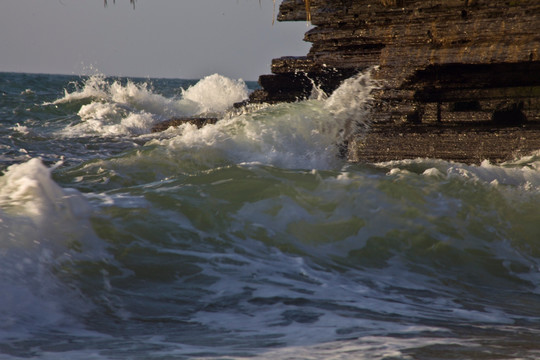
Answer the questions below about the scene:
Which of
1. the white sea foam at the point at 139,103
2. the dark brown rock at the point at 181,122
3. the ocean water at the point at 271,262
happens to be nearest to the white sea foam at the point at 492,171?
the ocean water at the point at 271,262

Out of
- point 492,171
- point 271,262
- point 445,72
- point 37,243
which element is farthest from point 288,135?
point 37,243

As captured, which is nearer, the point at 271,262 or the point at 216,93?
the point at 271,262

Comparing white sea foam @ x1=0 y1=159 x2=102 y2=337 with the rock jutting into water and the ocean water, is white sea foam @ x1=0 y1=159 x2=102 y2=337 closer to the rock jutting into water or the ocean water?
the ocean water

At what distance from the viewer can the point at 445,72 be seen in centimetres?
634

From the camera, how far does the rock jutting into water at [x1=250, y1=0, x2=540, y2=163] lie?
5895mm

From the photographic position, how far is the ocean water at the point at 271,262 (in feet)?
8.34

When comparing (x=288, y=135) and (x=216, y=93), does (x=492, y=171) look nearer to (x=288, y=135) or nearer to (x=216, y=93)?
(x=288, y=135)

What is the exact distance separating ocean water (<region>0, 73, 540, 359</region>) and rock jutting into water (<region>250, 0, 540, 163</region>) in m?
0.33

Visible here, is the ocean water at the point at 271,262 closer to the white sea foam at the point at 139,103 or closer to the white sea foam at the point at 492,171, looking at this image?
the white sea foam at the point at 492,171

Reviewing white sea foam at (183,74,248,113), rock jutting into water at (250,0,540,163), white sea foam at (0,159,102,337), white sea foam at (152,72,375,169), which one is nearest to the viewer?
white sea foam at (0,159,102,337)

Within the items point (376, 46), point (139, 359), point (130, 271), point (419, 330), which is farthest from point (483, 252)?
point (376, 46)

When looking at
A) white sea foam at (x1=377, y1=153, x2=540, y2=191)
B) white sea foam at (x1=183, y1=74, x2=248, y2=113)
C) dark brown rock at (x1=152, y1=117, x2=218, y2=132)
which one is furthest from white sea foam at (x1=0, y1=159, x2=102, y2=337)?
white sea foam at (x1=183, y1=74, x2=248, y2=113)

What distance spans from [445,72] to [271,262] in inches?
142

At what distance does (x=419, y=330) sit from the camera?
263 cm
